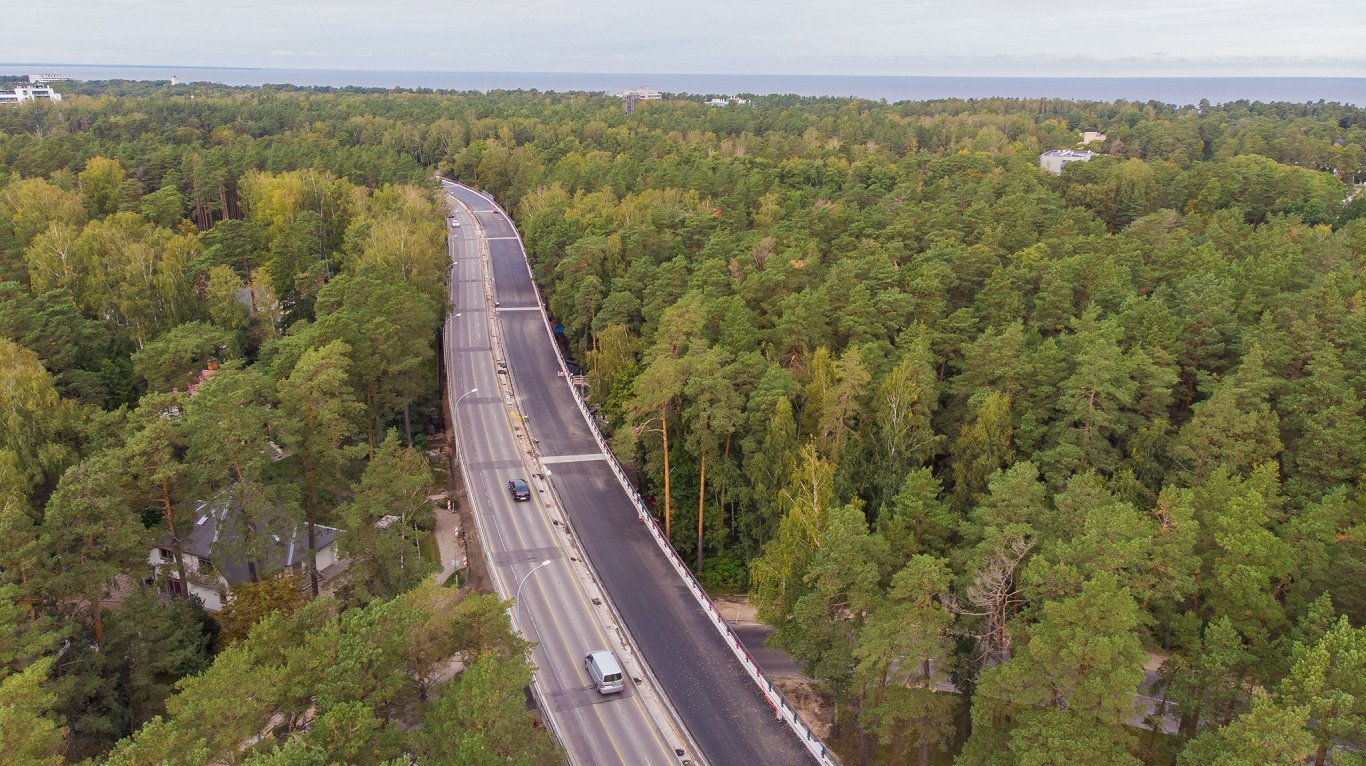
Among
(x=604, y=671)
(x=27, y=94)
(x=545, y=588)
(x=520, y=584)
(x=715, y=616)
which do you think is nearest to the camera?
(x=604, y=671)

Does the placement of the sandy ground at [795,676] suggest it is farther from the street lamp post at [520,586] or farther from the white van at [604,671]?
the street lamp post at [520,586]

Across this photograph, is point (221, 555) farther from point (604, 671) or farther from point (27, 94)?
point (27, 94)

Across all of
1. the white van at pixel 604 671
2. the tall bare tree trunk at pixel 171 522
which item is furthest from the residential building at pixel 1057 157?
the tall bare tree trunk at pixel 171 522

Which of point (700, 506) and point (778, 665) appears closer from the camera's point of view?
point (778, 665)

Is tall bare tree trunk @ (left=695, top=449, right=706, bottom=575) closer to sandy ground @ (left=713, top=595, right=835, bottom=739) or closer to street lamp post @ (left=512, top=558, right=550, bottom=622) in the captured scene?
sandy ground @ (left=713, top=595, right=835, bottom=739)

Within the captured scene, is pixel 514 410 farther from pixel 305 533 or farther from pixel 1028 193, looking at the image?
pixel 1028 193

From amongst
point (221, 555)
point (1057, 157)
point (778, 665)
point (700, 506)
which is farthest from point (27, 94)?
point (778, 665)
